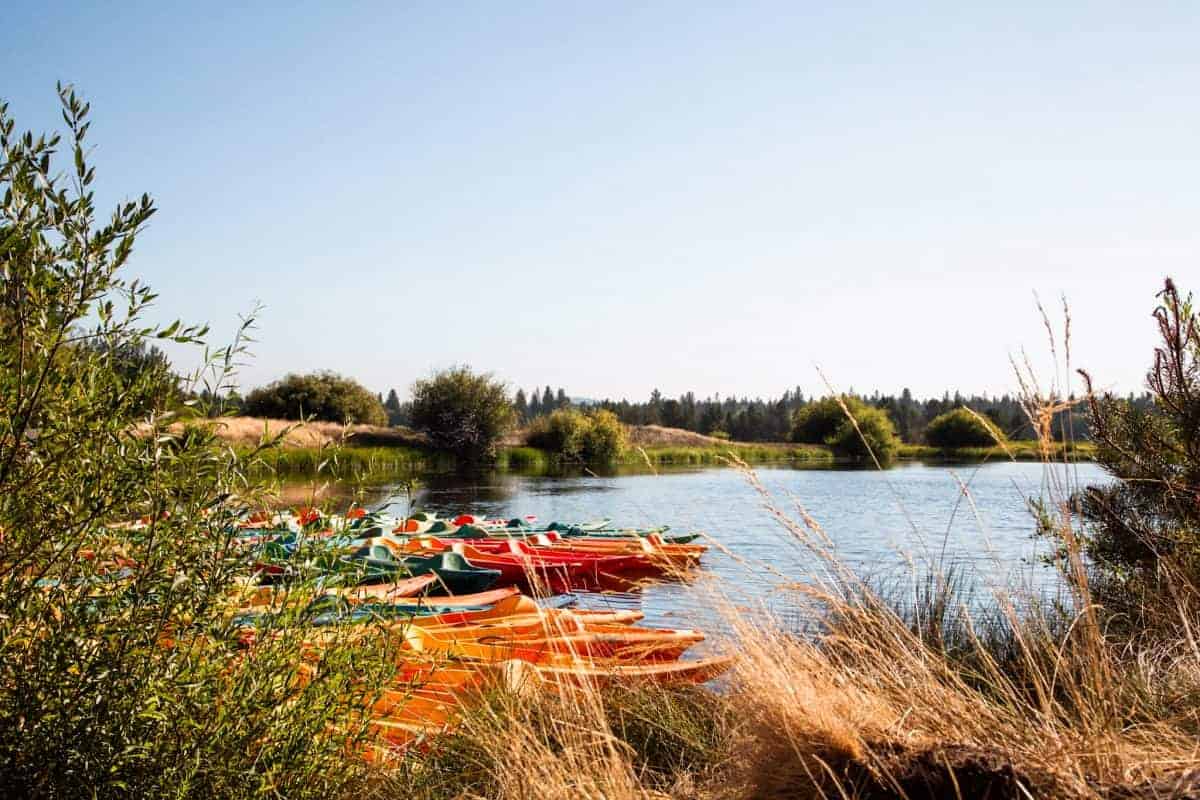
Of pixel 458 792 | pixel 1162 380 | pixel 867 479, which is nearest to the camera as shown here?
pixel 458 792

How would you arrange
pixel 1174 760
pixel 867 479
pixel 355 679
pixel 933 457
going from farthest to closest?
pixel 933 457, pixel 867 479, pixel 355 679, pixel 1174 760

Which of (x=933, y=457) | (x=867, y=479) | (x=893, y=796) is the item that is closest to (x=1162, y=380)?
(x=893, y=796)

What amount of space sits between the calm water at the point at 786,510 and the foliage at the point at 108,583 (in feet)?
5.24

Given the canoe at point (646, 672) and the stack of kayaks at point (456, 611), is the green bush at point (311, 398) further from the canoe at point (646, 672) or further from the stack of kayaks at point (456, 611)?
the canoe at point (646, 672)

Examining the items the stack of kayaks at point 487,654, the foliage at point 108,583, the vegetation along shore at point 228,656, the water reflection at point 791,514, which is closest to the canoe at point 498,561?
the water reflection at point 791,514

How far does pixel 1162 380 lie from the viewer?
5.13 meters

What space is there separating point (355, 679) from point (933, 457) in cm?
5049

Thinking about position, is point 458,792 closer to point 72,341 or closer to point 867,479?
point 72,341

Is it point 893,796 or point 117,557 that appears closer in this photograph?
point 893,796

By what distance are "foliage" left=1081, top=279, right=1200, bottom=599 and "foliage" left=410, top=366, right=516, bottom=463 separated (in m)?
30.0

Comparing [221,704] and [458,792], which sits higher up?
[221,704]

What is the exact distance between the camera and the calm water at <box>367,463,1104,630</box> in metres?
8.27

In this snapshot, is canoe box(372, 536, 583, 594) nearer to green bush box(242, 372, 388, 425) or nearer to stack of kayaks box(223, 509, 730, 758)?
stack of kayaks box(223, 509, 730, 758)

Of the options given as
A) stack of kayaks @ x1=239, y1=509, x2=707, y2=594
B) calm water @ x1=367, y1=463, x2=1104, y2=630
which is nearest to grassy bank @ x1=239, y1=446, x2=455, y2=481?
calm water @ x1=367, y1=463, x2=1104, y2=630
